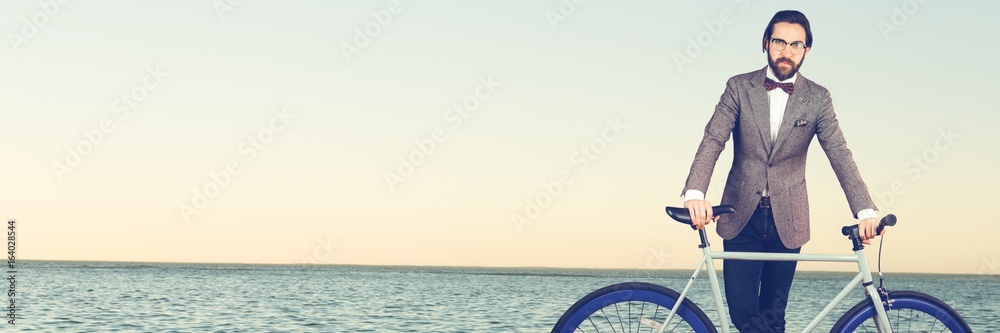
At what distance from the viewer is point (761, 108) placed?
4.80m

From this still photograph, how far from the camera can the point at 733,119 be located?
482 centimetres

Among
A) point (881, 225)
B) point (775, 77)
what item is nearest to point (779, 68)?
point (775, 77)

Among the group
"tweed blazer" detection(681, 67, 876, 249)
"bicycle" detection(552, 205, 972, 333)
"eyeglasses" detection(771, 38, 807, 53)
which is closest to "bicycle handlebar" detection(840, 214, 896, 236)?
"bicycle" detection(552, 205, 972, 333)

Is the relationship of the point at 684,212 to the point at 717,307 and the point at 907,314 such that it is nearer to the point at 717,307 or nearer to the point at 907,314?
the point at 717,307

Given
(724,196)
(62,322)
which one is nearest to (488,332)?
(62,322)

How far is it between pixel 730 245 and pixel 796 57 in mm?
926

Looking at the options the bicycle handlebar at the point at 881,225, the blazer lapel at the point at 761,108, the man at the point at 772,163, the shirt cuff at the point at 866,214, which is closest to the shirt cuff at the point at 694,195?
the man at the point at 772,163

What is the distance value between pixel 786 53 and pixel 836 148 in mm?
515

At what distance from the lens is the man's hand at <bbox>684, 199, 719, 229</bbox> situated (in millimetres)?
4273

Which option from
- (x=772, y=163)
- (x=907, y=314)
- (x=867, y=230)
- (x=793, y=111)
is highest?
(x=793, y=111)

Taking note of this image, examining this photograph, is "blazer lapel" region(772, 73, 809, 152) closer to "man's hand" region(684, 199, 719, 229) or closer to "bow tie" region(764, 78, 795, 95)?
"bow tie" region(764, 78, 795, 95)

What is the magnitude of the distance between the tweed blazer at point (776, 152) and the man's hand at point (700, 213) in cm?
35

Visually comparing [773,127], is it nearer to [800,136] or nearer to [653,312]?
[800,136]

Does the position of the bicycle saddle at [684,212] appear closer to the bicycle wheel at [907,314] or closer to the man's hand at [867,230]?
the man's hand at [867,230]
